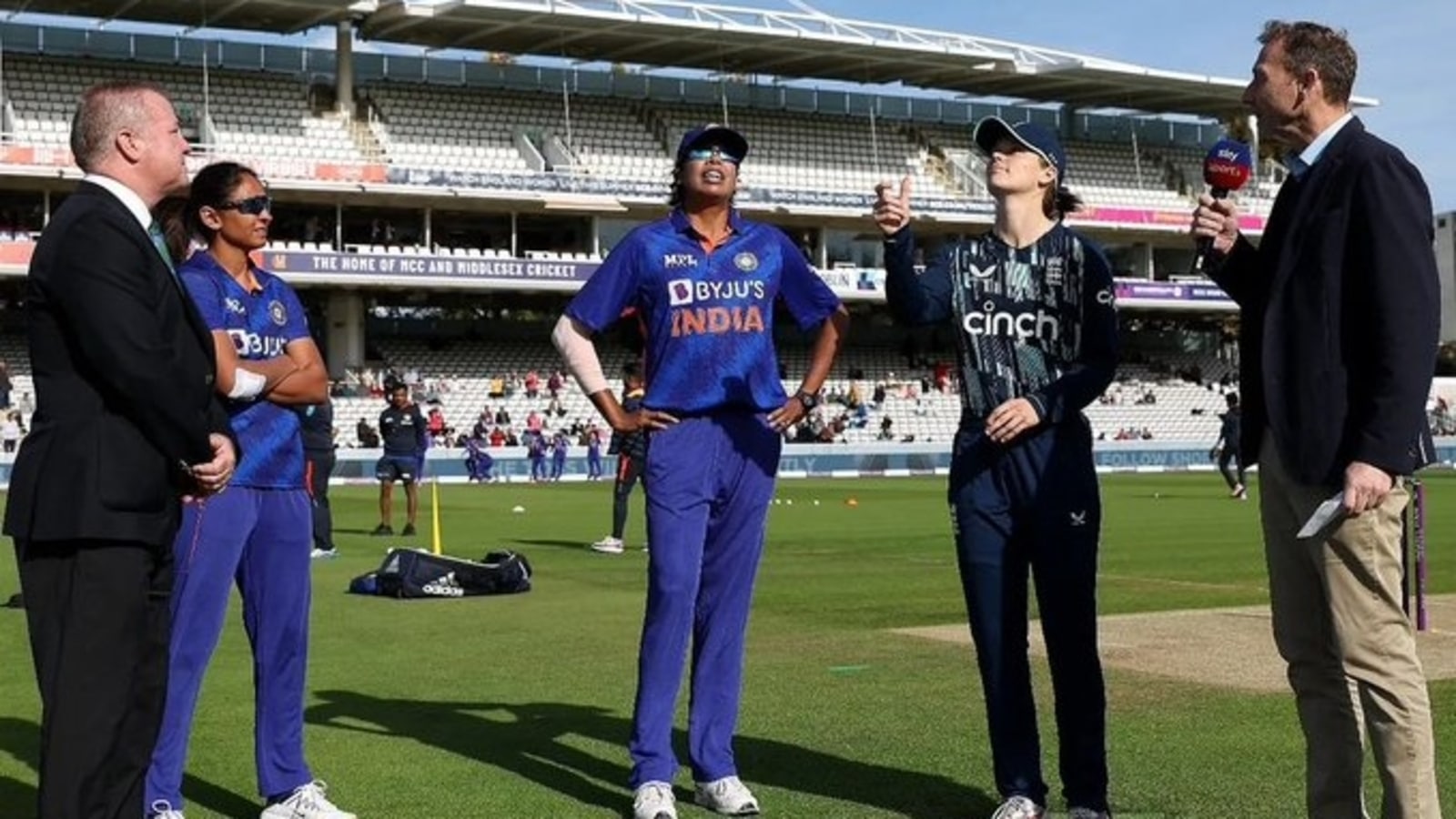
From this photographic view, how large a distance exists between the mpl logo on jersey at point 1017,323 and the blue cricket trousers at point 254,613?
7.82ft

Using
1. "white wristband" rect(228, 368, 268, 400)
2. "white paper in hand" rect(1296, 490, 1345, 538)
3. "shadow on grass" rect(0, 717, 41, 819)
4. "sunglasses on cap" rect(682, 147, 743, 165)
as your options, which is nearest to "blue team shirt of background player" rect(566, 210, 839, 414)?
"sunglasses on cap" rect(682, 147, 743, 165)

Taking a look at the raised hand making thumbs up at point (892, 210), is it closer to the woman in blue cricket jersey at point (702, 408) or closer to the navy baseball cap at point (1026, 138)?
the navy baseball cap at point (1026, 138)

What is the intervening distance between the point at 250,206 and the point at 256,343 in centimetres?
46

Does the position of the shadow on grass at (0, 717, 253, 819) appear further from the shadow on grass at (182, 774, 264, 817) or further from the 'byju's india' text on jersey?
the 'byju's india' text on jersey

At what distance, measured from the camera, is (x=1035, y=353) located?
6.10 metres

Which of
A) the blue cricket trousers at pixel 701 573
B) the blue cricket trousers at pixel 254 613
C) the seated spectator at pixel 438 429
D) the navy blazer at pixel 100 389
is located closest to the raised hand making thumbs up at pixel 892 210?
the blue cricket trousers at pixel 701 573

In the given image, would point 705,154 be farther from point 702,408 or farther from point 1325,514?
point 1325,514

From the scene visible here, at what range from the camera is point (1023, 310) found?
6105mm

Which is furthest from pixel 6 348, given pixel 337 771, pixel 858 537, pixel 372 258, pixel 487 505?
pixel 337 771

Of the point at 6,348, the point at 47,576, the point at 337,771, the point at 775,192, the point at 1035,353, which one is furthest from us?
the point at 775,192

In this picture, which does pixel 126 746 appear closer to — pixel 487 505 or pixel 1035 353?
pixel 1035 353

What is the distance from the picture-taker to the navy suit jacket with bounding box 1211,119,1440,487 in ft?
15.6

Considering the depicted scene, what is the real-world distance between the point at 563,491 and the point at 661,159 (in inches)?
1013

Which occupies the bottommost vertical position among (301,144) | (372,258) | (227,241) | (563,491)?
(563,491)
